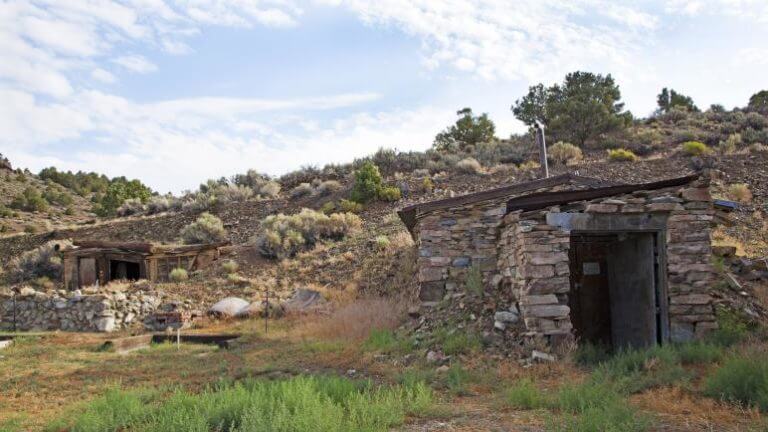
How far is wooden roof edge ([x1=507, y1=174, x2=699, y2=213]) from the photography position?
9500mm

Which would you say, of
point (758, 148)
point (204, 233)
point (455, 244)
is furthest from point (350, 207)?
point (758, 148)

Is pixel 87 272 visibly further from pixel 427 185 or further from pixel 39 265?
pixel 427 185

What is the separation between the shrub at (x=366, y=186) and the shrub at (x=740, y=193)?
14.1 meters

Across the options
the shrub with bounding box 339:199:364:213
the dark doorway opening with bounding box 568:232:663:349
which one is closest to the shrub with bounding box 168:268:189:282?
the shrub with bounding box 339:199:364:213

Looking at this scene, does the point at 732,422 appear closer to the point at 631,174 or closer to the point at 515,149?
the point at 631,174

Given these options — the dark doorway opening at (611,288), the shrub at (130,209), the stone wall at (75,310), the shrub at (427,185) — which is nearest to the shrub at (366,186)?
the shrub at (427,185)

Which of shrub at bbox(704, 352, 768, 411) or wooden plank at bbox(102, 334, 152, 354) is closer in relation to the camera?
shrub at bbox(704, 352, 768, 411)

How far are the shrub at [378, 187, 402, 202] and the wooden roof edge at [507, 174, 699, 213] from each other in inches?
686

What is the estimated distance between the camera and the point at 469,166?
29.1 meters

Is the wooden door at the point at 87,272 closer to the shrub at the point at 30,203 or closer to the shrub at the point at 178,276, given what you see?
the shrub at the point at 178,276

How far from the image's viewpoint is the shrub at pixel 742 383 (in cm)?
587

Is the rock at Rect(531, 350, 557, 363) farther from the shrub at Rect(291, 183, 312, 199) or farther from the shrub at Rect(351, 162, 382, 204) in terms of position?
the shrub at Rect(291, 183, 312, 199)

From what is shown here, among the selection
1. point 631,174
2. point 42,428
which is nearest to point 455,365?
point 42,428

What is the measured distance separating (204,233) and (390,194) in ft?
27.7
